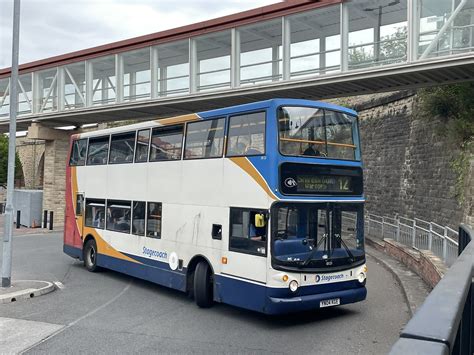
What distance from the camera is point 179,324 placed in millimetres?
8133

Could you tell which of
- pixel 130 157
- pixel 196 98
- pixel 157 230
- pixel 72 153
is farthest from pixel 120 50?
pixel 157 230

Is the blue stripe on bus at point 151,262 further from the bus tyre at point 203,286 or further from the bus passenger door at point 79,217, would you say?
the bus passenger door at point 79,217

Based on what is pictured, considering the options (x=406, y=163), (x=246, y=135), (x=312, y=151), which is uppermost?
(x=406, y=163)

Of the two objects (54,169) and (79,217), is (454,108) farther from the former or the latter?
(54,169)

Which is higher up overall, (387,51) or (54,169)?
(387,51)

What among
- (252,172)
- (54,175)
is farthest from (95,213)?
(54,175)

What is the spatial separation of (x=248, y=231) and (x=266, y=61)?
983cm

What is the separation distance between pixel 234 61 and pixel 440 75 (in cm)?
691

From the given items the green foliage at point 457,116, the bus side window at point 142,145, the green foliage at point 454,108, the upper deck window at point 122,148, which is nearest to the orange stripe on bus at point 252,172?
the bus side window at point 142,145

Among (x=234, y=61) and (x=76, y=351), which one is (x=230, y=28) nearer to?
(x=234, y=61)

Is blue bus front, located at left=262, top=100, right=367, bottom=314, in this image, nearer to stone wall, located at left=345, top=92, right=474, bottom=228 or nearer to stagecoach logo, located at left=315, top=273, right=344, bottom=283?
stagecoach logo, located at left=315, top=273, right=344, bottom=283

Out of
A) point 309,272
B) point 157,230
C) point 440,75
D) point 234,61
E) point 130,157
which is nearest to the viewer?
point 309,272

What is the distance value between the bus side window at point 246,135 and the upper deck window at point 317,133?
1.21 ft

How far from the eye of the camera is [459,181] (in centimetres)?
1490
